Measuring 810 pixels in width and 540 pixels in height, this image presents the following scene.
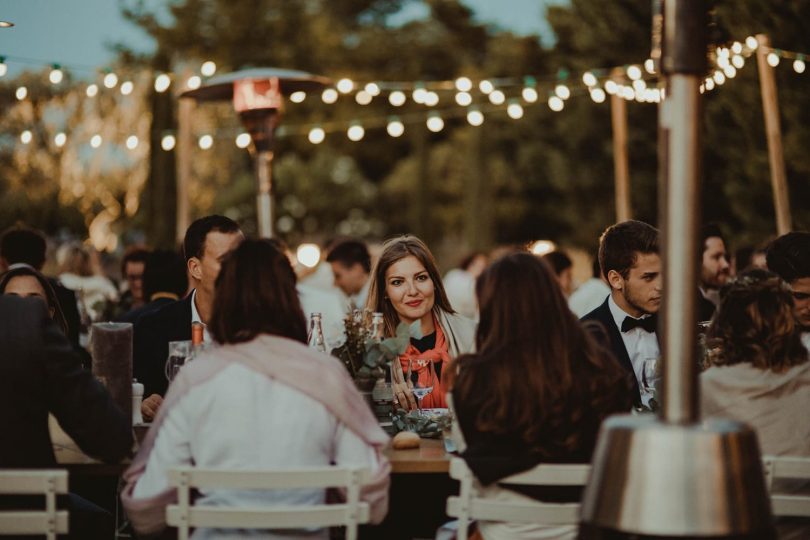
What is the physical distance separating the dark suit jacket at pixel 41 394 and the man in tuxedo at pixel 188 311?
Result: 1.42 metres

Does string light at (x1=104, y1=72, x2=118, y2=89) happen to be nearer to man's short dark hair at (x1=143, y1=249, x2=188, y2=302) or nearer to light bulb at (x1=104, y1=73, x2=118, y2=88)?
light bulb at (x1=104, y1=73, x2=118, y2=88)

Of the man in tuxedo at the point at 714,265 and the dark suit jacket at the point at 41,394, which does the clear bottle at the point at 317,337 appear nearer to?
the dark suit jacket at the point at 41,394

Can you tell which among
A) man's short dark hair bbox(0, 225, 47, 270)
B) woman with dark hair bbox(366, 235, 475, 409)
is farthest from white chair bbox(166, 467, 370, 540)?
man's short dark hair bbox(0, 225, 47, 270)

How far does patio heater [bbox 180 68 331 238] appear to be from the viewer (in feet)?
26.8

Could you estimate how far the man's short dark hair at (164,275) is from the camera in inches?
276

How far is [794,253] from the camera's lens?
184 inches

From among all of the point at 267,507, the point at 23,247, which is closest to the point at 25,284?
the point at 267,507

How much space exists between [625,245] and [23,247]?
3.92 m

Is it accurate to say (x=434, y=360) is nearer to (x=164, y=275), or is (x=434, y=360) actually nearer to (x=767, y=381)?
(x=767, y=381)

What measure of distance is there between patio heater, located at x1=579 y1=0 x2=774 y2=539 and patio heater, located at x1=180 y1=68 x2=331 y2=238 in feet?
19.9

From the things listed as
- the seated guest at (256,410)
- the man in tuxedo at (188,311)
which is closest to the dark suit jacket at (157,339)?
the man in tuxedo at (188,311)

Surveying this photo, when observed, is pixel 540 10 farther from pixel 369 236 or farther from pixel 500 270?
pixel 500 270

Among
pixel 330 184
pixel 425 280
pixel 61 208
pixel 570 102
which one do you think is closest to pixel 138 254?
pixel 425 280

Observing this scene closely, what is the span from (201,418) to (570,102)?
2074 centimetres
